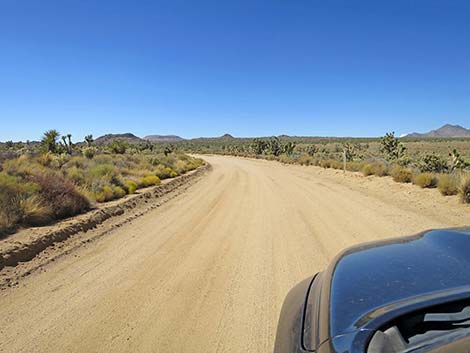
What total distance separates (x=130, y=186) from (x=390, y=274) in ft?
47.4

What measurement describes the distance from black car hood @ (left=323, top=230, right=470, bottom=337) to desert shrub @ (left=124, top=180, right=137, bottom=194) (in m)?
13.6

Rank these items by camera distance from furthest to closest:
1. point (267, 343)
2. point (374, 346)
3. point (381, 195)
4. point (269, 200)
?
1. point (381, 195)
2. point (269, 200)
3. point (267, 343)
4. point (374, 346)

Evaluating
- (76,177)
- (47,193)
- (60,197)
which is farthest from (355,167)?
(47,193)

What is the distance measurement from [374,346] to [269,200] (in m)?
11.1

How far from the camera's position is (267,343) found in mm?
3568

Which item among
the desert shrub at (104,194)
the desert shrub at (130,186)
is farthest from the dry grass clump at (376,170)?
the desert shrub at (104,194)

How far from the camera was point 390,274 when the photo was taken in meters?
2.06

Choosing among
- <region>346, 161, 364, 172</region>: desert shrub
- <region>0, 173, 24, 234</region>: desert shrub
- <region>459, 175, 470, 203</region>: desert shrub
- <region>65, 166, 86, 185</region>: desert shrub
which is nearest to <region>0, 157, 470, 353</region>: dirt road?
<region>459, 175, 470, 203</region>: desert shrub

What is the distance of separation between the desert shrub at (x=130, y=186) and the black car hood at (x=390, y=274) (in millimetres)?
13577

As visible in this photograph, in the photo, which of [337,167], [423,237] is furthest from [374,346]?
[337,167]

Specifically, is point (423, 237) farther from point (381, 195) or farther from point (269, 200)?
point (381, 195)

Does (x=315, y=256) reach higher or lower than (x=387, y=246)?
lower

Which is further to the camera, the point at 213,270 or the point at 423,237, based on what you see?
the point at 213,270

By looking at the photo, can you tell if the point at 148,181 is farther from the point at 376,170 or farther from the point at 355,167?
the point at 355,167
